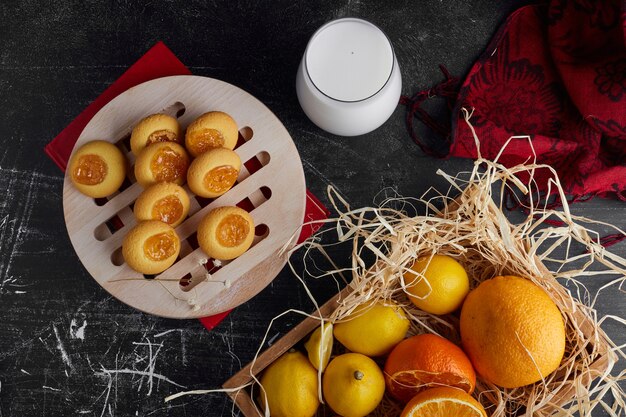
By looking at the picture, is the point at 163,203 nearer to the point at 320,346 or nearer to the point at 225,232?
the point at 225,232

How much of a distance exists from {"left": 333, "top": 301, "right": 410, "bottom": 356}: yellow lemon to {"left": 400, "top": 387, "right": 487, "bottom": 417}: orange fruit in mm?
98

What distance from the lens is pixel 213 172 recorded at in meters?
0.84

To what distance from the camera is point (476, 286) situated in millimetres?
865

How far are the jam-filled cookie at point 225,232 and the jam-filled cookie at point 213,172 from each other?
34mm

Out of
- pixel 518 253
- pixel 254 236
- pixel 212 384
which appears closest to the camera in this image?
pixel 518 253

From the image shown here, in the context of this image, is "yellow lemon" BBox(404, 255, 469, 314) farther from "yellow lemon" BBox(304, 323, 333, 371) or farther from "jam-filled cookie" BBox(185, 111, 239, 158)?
"jam-filled cookie" BBox(185, 111, 239, 158)

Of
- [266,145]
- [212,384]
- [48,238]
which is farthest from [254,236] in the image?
[48,238]

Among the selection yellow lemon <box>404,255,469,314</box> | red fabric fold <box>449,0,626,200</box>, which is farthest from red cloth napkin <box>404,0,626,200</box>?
yellow lemon <box>404,255,469,314</box>

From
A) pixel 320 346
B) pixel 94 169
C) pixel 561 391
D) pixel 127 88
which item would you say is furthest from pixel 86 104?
pixel 561 391

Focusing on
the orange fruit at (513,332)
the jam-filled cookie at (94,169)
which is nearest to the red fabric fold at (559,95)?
the orange fruit at (513,332)

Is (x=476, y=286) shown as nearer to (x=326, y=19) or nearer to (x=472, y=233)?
(x=472, y=233)

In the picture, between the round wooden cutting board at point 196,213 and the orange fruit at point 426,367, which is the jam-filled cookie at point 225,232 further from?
the orange fruit at point 426,367

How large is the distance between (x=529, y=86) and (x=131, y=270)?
73 cm

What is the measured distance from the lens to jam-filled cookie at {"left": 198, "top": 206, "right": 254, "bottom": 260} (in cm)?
83
